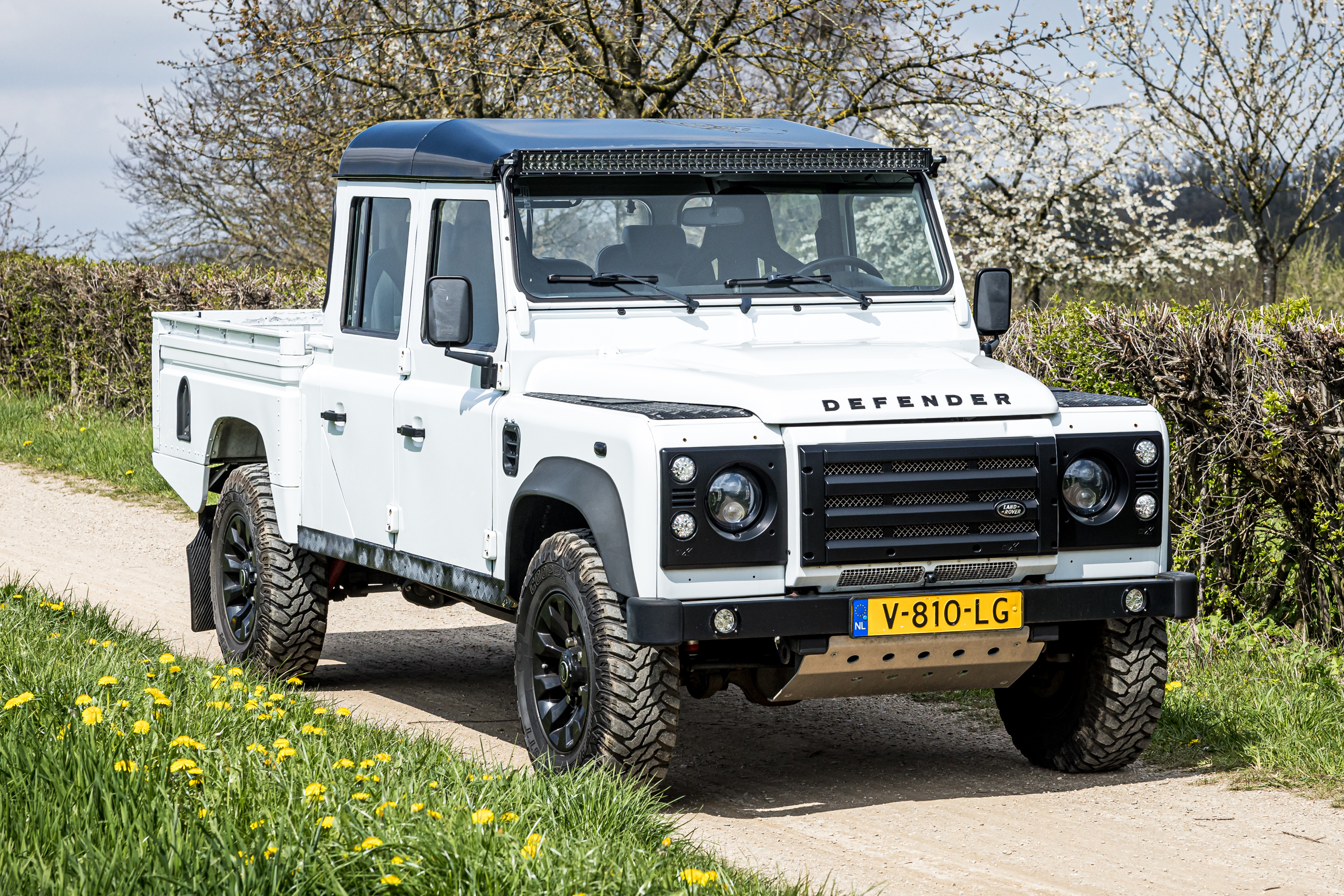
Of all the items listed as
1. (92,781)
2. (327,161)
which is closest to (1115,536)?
(92,781)

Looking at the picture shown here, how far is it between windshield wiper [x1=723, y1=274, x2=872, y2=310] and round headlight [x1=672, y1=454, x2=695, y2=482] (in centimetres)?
145

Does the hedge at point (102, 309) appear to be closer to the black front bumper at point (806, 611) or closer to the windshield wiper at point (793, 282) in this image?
the windshield wiper at point (793, 282)

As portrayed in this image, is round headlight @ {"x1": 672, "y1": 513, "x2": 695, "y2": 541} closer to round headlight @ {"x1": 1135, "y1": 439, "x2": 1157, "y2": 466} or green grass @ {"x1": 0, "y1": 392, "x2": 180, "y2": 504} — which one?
round headlight @ {"x1": 1135, "y1": 439, "x2": 1157, "y2": 466}

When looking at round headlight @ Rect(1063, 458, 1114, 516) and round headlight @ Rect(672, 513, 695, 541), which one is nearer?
round headlight @ Rect(672, 513, 695, 541)

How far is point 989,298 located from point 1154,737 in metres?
1.81

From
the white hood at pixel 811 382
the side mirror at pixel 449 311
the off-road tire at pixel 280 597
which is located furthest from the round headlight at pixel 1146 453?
the off-road tire at pixel 280 597

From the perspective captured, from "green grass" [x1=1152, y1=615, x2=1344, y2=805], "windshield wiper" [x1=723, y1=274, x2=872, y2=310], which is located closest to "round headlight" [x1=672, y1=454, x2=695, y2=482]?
"windshield wiper" [x1=723, y1=274, x2=872, y2=310]

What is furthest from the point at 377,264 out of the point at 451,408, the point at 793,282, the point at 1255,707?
the point at 1255,707

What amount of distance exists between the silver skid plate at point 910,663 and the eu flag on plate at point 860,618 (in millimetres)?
23

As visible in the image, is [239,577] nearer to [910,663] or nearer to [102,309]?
[910,663]

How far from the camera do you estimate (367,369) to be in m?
7.05

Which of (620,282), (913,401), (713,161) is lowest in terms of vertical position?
(913,401)

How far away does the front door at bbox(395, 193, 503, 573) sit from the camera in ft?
20.3

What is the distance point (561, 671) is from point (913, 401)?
1439 mm
